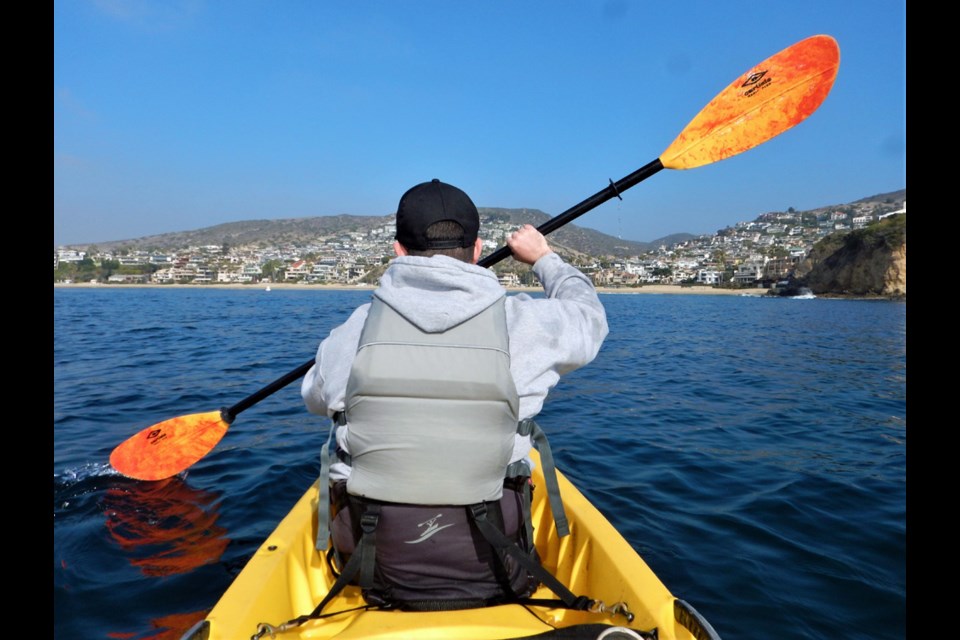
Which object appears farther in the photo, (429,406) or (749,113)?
(749,113)

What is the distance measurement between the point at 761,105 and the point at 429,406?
373 cm

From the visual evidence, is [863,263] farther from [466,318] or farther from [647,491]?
[466,318]

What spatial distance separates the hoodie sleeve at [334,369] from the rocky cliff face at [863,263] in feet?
203

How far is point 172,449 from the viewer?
5.42m

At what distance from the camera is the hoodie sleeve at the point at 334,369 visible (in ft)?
6.54

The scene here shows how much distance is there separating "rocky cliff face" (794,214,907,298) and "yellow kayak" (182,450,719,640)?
60.9m

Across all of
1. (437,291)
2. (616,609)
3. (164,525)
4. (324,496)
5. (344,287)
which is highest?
(344,287)

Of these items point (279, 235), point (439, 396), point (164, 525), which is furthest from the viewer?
point (279, 235)

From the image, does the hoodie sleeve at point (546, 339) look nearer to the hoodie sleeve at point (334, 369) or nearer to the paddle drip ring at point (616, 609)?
the hoodie sleeve at point (334, 369)

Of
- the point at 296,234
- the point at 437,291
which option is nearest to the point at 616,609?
the point at 437,291

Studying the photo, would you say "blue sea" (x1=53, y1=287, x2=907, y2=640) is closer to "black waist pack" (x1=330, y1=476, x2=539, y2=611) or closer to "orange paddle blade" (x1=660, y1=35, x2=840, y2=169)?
"black waist pack" (x1=330, y1=476, x2=539, y2=611)

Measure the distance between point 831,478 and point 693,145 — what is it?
4.09 meters

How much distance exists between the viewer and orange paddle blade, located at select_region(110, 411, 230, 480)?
17.5 ft

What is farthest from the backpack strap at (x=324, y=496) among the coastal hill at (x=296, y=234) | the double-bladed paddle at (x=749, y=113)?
the coastal hill at (x=296, y=234)
